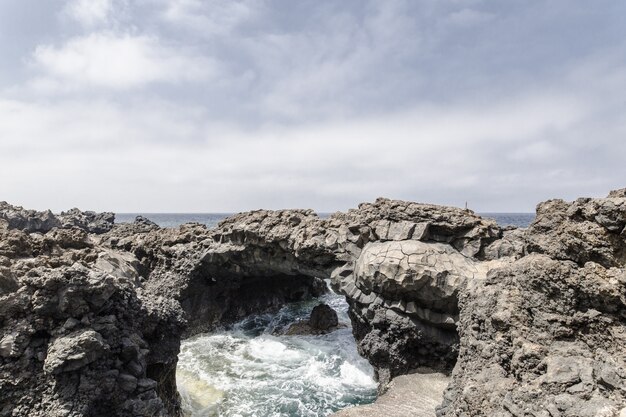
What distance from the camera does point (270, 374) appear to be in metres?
15.5

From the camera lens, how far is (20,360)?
7598 mm

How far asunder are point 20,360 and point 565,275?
33.6 feet

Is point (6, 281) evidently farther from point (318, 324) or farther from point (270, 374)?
point (318, 324)

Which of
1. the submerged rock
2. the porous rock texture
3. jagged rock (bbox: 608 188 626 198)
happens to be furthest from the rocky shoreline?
the submerged rock

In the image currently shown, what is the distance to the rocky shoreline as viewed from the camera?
5.75m

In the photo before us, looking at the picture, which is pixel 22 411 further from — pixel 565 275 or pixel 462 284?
pixel 462 284

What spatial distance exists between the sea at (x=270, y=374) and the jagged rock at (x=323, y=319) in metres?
0.63

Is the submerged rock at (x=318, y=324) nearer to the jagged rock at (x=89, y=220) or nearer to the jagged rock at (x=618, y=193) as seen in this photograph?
the jagged rock at (x=618, y=193)

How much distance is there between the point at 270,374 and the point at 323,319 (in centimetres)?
612

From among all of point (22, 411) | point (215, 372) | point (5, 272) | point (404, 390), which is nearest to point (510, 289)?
point (404, 390)

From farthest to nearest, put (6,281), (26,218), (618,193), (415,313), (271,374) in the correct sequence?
(26,218)
(271,374)
(415,313)
(6,281)
(618,193)

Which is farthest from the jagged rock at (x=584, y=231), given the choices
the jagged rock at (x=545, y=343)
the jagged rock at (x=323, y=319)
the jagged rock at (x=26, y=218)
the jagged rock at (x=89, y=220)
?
the jagged rock at (x=89, y=220)

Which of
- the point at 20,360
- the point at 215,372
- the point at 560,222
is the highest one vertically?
the point at 560,222

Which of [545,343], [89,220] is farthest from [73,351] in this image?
[89,220]
